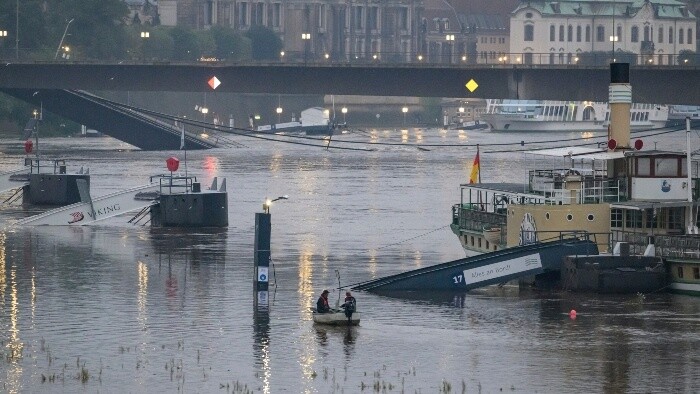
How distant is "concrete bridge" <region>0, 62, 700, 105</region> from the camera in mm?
145625

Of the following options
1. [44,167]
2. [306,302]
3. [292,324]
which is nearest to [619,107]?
[306,302]

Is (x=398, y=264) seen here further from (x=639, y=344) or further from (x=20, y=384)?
(x=20, y=384)

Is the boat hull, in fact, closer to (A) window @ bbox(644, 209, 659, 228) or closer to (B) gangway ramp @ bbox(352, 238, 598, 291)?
(B) gangway ramp @ bbox(352, 238, 598, 291)

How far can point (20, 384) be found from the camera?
49000mm

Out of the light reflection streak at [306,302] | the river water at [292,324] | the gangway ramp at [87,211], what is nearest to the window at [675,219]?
the river water at [292,324]

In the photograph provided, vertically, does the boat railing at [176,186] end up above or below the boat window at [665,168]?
below

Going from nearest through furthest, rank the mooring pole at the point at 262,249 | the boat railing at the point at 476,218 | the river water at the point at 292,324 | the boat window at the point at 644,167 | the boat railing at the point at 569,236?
1. the river water at the point at 292,324
2. the mooring pole at the point at 262,249
3. the boat railing at the point at 569,236
4. the boat window at the point at 644,167
5. the boat railing at the point at 476,218

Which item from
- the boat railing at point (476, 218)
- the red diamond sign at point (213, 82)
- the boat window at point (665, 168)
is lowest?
the boat railing at point (476, 218)

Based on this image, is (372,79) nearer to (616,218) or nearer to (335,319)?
(616,218)

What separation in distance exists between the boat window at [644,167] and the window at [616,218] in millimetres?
1427

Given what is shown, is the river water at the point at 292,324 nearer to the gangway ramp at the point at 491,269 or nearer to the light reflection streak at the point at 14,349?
the light reflection streak at the point at 14,349

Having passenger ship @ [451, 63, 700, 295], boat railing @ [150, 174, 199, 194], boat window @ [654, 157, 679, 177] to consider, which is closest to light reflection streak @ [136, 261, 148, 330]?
passenger ship @ [451, 63, 700, 295]

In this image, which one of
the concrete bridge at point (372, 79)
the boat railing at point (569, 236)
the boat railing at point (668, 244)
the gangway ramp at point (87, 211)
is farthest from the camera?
the concrete bridge at point (372, 79)

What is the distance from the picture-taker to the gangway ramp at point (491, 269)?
64.4m
